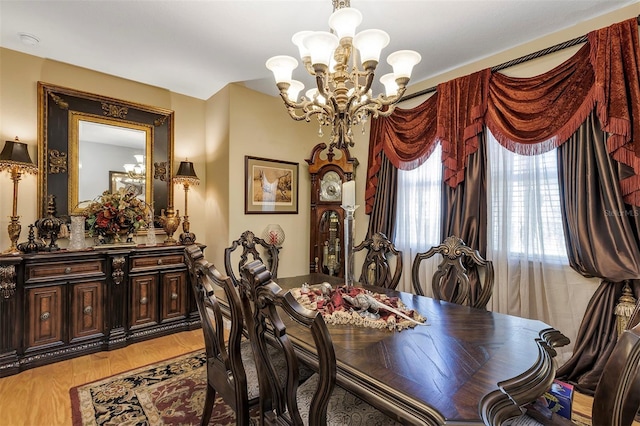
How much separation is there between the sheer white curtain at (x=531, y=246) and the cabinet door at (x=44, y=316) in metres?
3.80

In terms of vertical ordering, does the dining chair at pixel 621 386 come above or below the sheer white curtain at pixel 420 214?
below

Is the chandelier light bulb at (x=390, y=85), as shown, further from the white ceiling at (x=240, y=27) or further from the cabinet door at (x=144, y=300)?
the cabinet door at (x=144, y=300)

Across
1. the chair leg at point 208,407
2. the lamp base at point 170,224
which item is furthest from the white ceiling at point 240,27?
the chair leg at point 208,407

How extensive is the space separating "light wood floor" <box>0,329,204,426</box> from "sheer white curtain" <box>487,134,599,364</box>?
9.55ft

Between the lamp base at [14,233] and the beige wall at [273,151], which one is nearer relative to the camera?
the lamp base at [14,233]

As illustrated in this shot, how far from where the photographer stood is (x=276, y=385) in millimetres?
1096

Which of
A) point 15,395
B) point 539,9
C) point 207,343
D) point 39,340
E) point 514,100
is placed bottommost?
point 15,395

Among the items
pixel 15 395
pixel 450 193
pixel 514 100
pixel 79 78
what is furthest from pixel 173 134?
pixel 514 100

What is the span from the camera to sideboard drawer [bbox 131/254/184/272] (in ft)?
9.73

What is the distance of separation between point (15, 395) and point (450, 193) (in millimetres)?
3788

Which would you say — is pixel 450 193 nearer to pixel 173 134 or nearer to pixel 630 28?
pixel 630 28

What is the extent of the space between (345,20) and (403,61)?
403mm

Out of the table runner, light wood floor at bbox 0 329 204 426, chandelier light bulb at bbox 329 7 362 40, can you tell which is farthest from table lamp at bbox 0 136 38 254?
chandelier light bulb at bbox 329 7 362 40

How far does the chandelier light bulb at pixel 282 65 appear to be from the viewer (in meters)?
1.75
